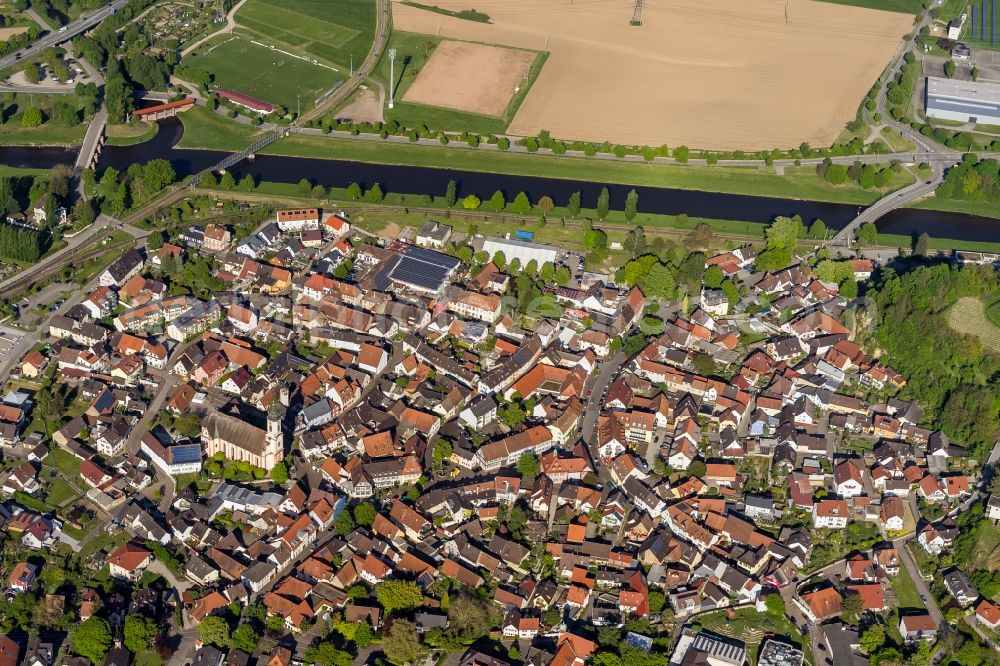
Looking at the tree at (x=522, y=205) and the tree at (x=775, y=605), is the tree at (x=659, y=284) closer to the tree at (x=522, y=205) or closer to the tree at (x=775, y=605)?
the tree at (x=522, y=205)

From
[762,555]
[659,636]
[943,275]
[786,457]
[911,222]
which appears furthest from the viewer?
[911,222]

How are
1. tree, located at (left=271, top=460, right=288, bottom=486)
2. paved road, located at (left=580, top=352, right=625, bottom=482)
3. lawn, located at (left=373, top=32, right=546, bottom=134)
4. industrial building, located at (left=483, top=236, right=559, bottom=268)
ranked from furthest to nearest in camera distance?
lawn, located at (left=373, top=32, right=546, bottom=134) < industrial building, located at (left=483, top=236, right=559, bottom=268) < paved road, located at (left=580, top=352, right=625, bottom=482) < tree, located at (left=271, top=460, right=288, bottom=486)

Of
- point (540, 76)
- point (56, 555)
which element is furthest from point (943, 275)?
point (56, 555)

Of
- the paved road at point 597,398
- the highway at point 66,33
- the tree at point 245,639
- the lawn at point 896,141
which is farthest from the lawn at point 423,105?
the tree at point 245,639

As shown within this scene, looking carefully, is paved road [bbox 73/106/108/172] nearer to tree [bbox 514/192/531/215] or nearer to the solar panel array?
the solar panel array

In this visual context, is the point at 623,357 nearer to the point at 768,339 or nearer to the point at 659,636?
the point at 768,339

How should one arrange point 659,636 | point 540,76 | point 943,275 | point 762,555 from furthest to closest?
point 540,76, point 943,275, point 762,555, point 659,636

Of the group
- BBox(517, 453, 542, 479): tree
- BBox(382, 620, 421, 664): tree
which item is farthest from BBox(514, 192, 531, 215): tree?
BBox(382, 620, 421, 664): tree
